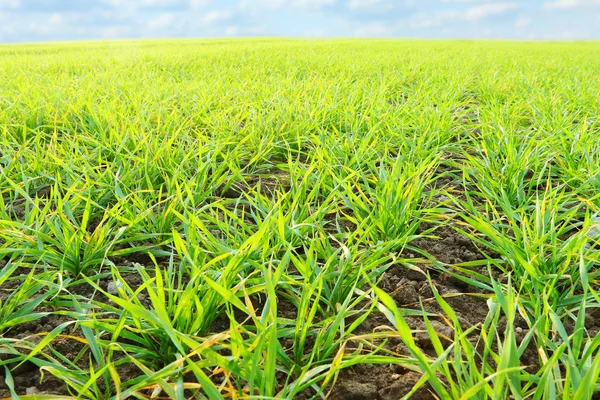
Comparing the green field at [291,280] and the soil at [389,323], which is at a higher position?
the green field at [291,280]

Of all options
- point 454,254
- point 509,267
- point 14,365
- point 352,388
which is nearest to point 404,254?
point 454,254

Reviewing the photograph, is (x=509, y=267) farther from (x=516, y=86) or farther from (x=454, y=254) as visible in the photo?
(x=516, y=86)

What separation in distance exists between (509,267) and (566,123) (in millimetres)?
1453

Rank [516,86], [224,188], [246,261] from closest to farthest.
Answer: [246,261] → [224,188] → [516,86]

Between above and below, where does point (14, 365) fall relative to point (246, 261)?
below

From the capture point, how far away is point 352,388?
783mm

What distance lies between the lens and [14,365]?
0.83m

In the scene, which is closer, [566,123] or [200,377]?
[200,377]

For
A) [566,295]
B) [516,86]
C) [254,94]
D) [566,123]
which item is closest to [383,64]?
[516,86]

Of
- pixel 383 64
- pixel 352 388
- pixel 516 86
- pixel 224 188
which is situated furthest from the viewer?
pixel 383 64

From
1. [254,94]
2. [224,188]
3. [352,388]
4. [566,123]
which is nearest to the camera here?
[352,388]

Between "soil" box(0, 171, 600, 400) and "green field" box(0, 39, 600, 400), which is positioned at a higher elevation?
"green field" box(0, 39, 600, 400)

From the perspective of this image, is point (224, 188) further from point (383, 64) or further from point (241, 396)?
point (383, 64)

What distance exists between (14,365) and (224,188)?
2.72 ft
